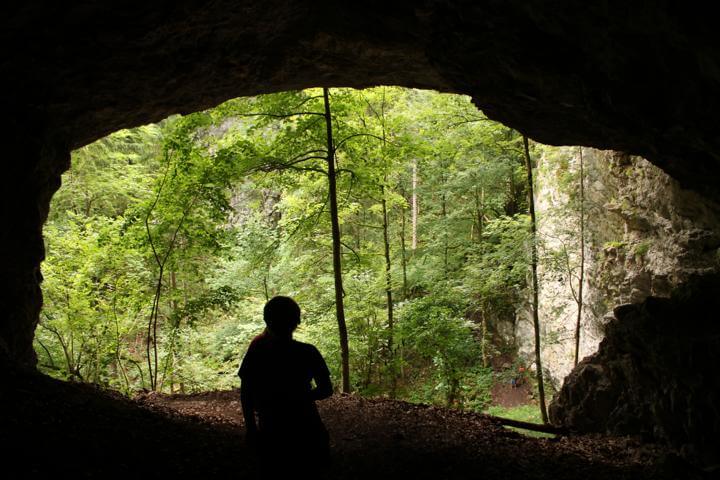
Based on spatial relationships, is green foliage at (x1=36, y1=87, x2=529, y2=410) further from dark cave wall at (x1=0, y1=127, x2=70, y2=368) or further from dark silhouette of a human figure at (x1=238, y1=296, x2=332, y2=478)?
dark silhouette of a human figure at (x1=238, y1=296, x2=332, y2=478)

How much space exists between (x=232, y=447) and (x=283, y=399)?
2525 mm

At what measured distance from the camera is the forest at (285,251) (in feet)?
30.8

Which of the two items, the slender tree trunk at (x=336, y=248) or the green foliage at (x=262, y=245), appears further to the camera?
the green foliage at (x=262, y=245)

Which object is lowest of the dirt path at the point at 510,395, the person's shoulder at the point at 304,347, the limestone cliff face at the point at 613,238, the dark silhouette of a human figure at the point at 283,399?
the dirt path at the point at 510,395

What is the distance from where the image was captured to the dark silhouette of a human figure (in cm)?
282

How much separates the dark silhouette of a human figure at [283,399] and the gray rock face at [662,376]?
435cm

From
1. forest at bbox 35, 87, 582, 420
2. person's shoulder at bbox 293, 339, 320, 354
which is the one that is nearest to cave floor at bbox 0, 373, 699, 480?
person's shoulder at bbox 293, 339, 320, 354

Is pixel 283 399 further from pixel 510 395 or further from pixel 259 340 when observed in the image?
pixel 510 395

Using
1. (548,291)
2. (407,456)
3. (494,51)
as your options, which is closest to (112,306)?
(407,456)

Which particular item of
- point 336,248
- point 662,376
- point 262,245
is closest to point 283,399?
point 662,376

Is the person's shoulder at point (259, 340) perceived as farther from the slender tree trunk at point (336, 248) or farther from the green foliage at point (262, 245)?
the green foliage at point (262, 245)

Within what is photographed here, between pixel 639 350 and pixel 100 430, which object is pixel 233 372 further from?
pixel 639 350

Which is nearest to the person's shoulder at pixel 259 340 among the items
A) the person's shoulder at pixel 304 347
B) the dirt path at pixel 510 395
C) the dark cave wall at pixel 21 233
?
the person's shoulder at pixel 304 347

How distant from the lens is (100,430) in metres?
4.18
